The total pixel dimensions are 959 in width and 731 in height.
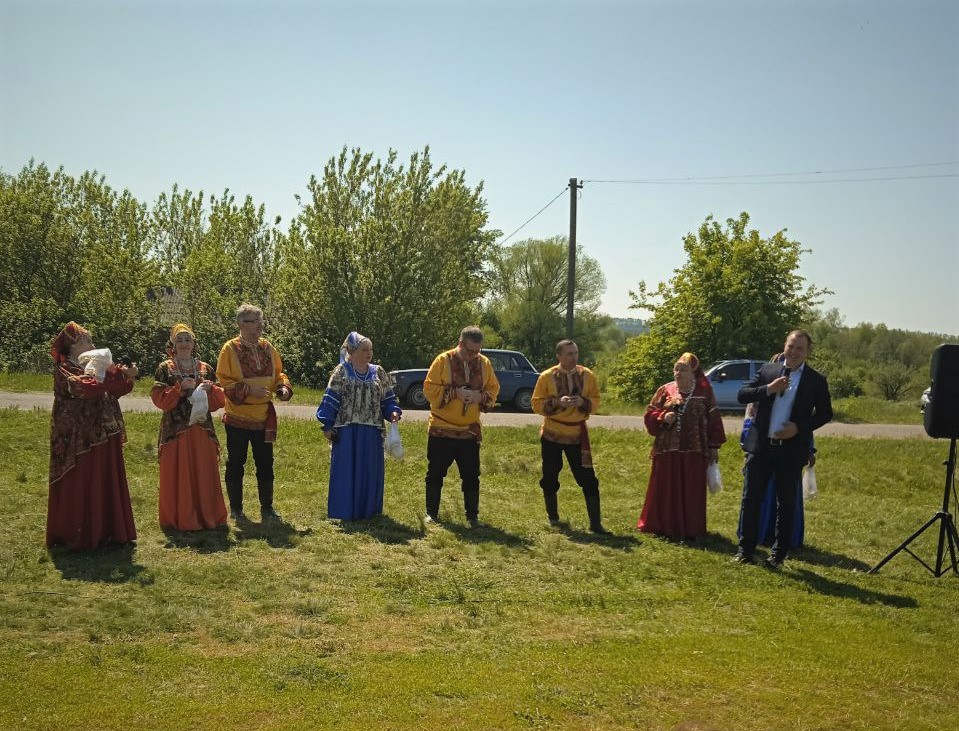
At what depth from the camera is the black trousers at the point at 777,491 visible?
7445 mm

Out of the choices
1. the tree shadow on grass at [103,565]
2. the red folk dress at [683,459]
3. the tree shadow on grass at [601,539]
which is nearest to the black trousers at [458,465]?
the tree shadow on grass at [601,539]

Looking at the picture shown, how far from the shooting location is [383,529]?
334 inches

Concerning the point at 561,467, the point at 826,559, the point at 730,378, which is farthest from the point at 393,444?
the point at 730,378

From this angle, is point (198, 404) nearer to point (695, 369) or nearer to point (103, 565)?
point (103, 565)

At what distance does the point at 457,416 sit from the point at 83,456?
3.42 metres

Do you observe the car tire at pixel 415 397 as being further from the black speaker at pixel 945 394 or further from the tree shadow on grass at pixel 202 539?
the black speaker at pixel 945 394

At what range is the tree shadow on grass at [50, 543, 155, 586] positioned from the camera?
647cm

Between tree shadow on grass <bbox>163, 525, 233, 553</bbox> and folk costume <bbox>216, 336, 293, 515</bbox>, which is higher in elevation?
folk costume <bbox>216, 336, 293, 515</bbox>

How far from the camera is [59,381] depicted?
7.16 m

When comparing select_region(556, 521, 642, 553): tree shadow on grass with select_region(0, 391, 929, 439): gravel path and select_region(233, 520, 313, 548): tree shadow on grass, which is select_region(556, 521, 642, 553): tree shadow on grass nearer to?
select_region(233, 520, 313, 548): tree shadow on grass

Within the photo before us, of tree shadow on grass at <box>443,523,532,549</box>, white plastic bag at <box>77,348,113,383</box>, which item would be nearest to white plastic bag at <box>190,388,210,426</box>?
white plastic bag at <box>77,348,113,383</box>

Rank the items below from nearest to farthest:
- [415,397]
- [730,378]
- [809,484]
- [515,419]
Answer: [809,484] < [515,419] < [415,397] < [730,378]

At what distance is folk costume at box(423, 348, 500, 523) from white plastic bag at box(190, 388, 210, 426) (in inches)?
85.0

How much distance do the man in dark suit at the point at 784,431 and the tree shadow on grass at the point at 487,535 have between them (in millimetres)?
1939
